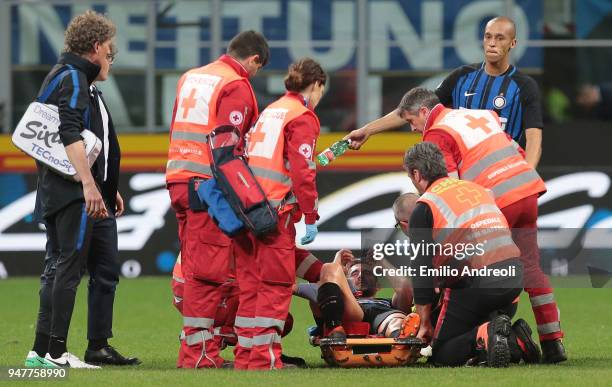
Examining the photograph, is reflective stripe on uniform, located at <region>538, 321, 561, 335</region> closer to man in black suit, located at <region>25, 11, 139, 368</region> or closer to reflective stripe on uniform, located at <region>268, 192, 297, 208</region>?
reflective stripe on uniform, located at <region>268, 192, 297, 208</region>

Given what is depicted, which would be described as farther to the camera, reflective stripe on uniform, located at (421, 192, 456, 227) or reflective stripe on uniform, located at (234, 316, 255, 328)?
reflective stripe on uniform, located at (234, 316, 255, 328)

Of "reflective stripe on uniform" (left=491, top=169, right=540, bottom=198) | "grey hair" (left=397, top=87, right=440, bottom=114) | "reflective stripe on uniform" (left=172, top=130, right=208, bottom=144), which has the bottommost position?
"reflective stripe on uniform" (left=491, top=169, right=540, bottom=198)

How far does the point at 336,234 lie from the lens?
1538cm

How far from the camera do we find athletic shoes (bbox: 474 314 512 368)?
28.1ft

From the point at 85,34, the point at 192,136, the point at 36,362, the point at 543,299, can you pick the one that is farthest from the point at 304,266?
the point at 85,34

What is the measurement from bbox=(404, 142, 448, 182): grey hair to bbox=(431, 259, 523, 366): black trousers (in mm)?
644

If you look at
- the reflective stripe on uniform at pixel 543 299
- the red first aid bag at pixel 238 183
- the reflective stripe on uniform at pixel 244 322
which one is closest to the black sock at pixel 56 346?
the reflective stripe on uniform at pixel 244 322

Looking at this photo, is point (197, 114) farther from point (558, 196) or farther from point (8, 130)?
point (8, 130)

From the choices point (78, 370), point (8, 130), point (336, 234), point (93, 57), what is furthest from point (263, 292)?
point (8, 130)

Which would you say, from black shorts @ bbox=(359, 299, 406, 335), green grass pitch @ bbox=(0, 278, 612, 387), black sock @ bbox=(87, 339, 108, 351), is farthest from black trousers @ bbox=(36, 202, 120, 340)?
black shorts @ bbox=(359, 299, 406, 335)

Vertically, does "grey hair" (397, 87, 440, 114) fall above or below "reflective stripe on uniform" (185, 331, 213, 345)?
above

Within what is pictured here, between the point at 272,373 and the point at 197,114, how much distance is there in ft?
5.60

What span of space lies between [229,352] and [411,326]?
1.69 meters

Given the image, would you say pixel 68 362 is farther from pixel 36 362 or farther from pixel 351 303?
pixel 351 303
